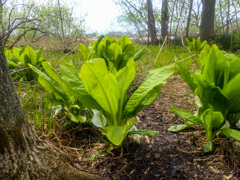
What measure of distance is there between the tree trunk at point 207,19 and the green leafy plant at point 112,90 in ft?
20.2

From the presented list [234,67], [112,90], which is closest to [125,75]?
[112,90]

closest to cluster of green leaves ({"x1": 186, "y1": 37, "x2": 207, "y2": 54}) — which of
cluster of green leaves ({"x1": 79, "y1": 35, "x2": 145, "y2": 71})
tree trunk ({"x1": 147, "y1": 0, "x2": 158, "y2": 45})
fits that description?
cluster of green leaves ({"x1": 79, "y1": 35, "x2": 145, "y2": 71})

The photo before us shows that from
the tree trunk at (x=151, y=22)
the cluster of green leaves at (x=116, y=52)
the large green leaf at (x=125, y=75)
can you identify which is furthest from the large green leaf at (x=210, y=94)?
the tree trunk at (x=151, y=22)

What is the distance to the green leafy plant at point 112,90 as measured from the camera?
0.76 m

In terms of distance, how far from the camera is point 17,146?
0.58 metres

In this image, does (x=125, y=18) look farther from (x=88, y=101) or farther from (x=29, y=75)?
(x=88, y=101)

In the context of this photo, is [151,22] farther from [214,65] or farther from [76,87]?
[76,87]

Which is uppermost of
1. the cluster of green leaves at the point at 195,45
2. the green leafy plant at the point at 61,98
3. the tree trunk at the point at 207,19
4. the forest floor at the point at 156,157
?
the tree trunk at the point at 207,19

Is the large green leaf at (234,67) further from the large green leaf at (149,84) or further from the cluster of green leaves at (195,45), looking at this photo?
the cluster of green leaves at (195,45)

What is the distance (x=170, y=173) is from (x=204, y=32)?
251 inches

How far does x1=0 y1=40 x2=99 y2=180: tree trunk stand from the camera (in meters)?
0.54

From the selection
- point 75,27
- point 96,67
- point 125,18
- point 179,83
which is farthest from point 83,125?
point 125,18

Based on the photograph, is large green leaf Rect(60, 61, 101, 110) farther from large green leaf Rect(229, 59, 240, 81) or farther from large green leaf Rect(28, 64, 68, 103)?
large green leaf Rect(229, 59, 240, 81)

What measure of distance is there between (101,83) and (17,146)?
383 mm
